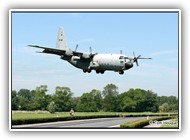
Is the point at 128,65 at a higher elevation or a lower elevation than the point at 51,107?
higher

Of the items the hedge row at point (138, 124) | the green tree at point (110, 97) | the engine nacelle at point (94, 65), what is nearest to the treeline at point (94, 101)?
the green tree at point (110, 97)

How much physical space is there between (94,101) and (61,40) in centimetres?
171

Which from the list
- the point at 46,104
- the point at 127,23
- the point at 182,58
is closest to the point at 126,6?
the point at 127,23

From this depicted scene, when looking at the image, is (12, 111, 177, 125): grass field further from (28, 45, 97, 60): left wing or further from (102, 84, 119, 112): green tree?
(28, 45, 97, 60): left wing

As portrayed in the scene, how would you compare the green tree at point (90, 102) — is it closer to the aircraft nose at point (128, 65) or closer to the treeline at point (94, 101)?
the treeline at point (94, 101)

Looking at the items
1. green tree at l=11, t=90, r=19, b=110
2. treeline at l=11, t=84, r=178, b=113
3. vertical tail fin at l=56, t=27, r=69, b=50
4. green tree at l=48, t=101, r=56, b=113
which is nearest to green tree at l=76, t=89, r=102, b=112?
treeline at l=11, t=84, r=178, b=113

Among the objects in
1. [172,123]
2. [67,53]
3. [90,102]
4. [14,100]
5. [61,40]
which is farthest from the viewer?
[67,53]

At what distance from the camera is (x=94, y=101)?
2009 cm

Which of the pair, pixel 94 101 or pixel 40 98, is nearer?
pixel 40 98

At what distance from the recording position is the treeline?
1980 cm

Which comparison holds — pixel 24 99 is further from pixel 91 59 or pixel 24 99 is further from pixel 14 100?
pixel 91 59

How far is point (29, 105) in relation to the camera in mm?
19969

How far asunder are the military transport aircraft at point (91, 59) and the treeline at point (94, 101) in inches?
23.5

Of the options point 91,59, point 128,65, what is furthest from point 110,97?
point 91,59
